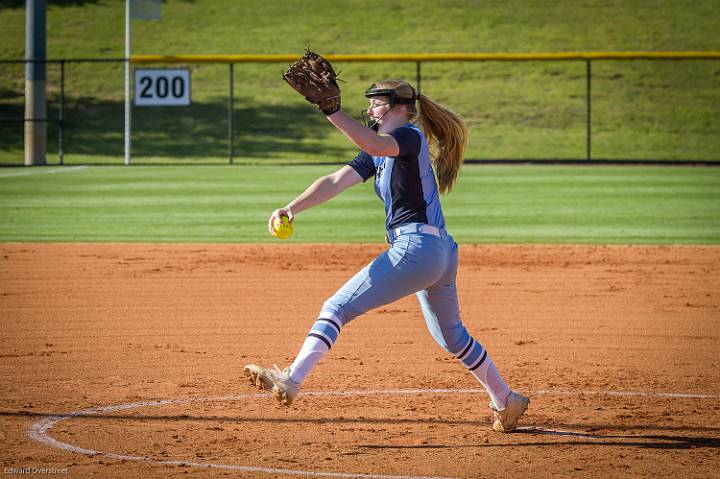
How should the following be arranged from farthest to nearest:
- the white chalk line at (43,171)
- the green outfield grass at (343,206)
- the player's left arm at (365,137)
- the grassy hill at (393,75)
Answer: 1. the grassy hill at (393,75)
2. the white chalk line at (43,171)
3. the green outfield grass at (343,206)
4. the player's left arm at (365,137)

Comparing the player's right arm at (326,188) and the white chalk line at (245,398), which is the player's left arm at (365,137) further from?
the white chalk line at (245,398)

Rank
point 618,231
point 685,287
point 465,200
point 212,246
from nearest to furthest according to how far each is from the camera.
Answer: point 685,287 < point 212,246 < point 618,231 < point 465,200

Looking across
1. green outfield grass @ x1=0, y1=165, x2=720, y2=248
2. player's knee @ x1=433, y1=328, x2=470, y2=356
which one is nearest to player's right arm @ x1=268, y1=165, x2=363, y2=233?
player's knee @ x1=433, y1=328, x2=470, y2=356

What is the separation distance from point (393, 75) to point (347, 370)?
31.8m

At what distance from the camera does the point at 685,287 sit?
11117 millimetres

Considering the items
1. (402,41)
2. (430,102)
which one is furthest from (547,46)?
(430,102)

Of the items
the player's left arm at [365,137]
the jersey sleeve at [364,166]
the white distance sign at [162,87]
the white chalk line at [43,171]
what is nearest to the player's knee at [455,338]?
the jersey sleeve at [364,166]

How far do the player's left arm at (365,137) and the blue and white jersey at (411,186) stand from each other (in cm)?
19

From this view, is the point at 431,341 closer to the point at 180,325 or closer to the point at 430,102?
the point at 180,325

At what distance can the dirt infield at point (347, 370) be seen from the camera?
5.48m

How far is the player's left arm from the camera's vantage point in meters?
5.14

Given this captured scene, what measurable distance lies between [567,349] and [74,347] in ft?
12.5

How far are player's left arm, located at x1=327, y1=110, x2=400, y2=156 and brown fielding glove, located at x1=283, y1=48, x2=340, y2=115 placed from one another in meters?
0.06

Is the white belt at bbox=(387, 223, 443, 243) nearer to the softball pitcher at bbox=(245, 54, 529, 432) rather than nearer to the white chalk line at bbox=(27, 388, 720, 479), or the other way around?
the softball pitcher at bbox=(245, 54, 529, 432)
